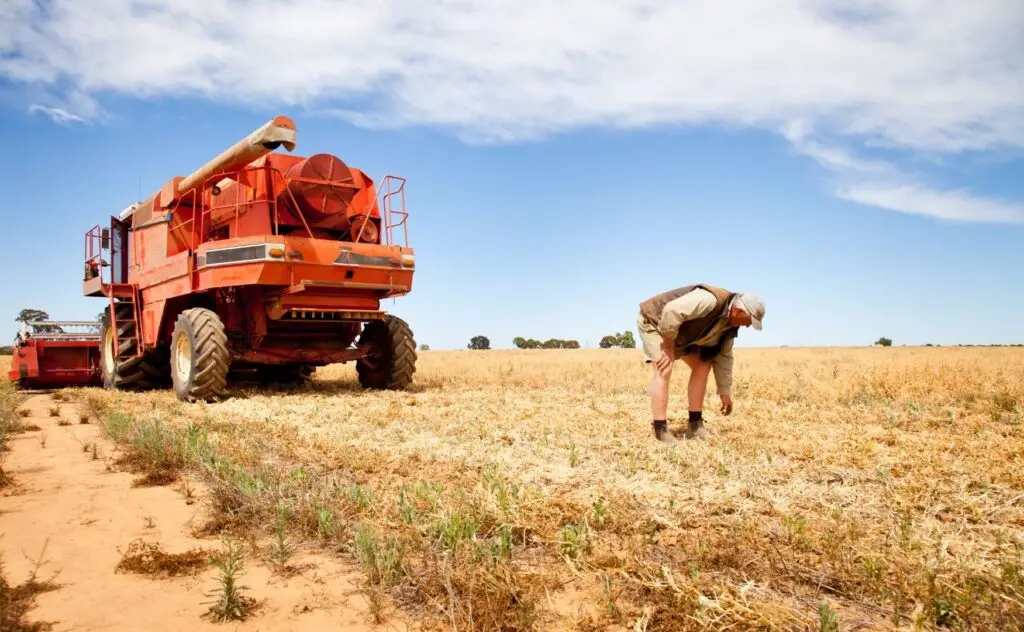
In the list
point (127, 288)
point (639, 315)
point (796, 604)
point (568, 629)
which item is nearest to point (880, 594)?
point (796, 604)

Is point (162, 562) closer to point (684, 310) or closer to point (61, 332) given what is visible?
point (684, 310)

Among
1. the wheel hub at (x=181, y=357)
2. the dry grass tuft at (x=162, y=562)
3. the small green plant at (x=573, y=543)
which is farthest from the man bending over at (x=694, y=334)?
the wheel hub at (x=181, y=357)

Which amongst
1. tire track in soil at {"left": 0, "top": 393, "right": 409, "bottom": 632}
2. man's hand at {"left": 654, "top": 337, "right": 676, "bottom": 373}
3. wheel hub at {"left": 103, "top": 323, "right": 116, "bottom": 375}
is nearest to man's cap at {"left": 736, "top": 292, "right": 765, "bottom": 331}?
man's hand at {"left": 654, "top": 337, "right": 676, "bottom": 373}

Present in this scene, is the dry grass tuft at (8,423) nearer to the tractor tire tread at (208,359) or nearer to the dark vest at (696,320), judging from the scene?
the tractor tire tread at (208,359)

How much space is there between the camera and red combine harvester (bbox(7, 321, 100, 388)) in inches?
486

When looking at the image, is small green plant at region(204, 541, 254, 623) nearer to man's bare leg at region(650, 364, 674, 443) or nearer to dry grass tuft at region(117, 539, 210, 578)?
dry grass tuft at region(117, 539, 210, 578)

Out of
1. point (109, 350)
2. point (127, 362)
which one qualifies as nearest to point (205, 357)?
point (127, 362)

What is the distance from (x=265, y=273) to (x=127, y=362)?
172 inches

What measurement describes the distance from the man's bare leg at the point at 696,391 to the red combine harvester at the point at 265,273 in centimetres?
497

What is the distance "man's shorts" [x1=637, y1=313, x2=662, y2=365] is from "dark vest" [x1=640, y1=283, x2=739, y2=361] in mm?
53

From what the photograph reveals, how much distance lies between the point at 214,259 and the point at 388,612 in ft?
25.1

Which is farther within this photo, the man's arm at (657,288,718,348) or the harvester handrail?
the harvester handrail

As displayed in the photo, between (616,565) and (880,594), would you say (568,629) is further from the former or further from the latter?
(880,594)

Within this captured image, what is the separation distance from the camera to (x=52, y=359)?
506 inches
